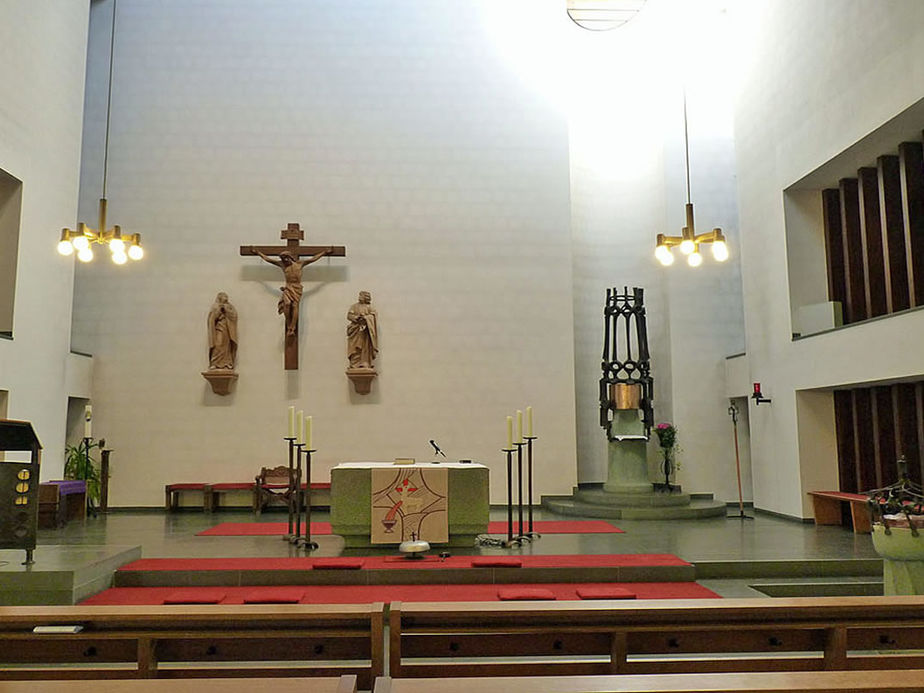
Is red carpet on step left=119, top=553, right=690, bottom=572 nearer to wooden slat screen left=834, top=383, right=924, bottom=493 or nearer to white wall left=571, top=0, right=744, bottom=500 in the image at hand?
wooden slat screen left=834, top=383, right=924, bottom=493

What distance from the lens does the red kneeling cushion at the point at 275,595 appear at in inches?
218

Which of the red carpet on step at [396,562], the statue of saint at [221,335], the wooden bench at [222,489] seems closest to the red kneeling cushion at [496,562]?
the red carpet on step at [396,562]

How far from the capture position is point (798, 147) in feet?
31.1

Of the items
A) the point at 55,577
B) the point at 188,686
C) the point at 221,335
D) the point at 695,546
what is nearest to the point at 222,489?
the point at 221,335

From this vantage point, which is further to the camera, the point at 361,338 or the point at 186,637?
the point at 361,338

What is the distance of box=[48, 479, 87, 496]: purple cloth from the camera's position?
9375mm

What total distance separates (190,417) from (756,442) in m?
7.98

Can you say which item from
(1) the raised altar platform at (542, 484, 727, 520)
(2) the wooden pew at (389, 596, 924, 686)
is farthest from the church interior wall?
(2) the wooden pew at (389, 596, 924, 686)

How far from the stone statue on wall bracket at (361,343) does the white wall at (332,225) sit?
0.29m

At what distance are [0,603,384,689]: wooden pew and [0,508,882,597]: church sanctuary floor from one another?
3.34 m

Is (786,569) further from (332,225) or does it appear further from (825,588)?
(332,225)

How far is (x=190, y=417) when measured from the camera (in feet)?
37.9

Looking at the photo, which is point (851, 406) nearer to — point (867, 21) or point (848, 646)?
point (867, 21)

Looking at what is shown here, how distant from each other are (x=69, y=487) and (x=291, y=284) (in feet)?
13.0
